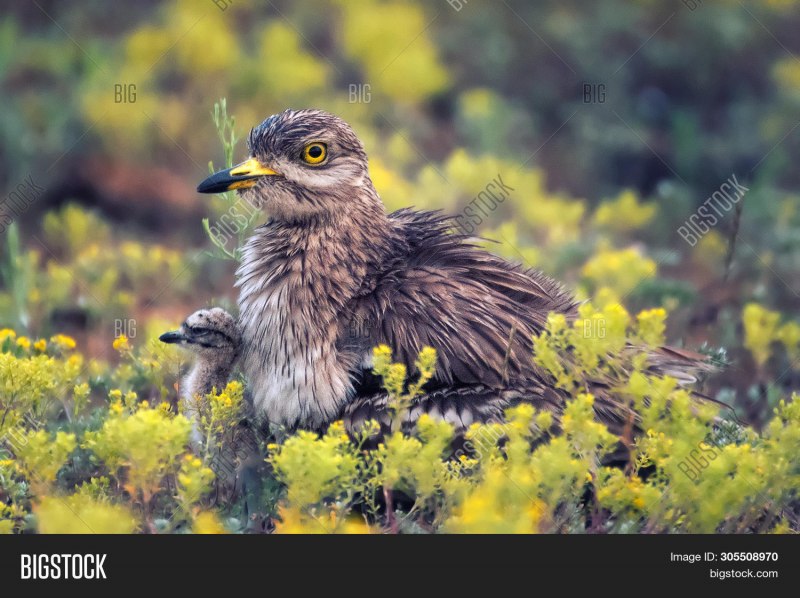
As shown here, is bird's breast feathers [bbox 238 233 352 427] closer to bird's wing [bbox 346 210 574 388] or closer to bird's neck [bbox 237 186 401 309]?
bird's neck [bbox 237 186 401 309]

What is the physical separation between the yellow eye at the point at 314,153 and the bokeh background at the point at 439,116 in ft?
10.7

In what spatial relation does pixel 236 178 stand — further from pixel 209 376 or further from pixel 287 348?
pixel 209 376

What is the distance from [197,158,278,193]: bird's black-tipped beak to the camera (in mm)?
6426

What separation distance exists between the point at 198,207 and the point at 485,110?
3094 mm

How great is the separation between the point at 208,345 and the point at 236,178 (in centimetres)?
95

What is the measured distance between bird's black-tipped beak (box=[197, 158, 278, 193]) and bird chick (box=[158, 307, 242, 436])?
0.71m

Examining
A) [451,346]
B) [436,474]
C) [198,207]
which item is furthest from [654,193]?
[436,474]

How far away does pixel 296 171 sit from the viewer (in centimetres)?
649

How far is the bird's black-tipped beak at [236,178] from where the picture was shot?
6426 mm

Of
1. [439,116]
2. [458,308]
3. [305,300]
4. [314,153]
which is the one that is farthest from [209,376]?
[439,116]

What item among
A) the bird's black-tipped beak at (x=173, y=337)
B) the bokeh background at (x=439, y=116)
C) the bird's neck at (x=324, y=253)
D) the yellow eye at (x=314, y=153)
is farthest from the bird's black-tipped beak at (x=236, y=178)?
the bokeh background at (x=439, y=116)

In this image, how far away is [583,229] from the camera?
11.1 m

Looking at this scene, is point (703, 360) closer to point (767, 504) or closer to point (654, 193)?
point (767, 504)

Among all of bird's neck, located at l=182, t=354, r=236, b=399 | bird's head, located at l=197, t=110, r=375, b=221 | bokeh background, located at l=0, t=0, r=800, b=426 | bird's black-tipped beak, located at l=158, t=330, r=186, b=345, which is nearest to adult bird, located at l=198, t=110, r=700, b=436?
bird's head, located at l=197, t=110, r=375, b=221
